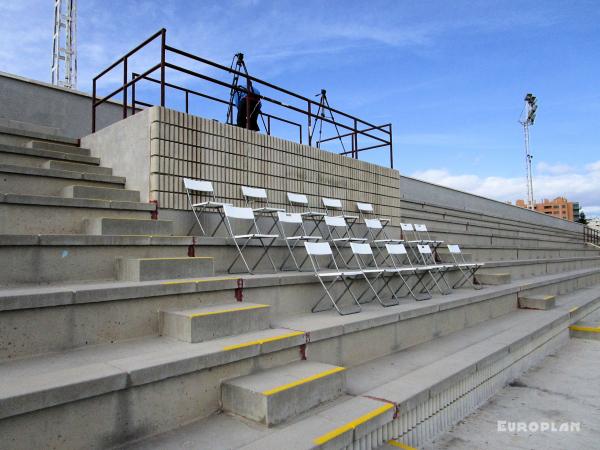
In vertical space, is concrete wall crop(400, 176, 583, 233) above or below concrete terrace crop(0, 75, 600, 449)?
above

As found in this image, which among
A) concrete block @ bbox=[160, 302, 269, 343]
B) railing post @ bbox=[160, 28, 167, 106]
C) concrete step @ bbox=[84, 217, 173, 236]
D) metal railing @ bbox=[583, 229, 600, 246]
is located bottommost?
concrete block @ bbox=[160, 302, 269, 343]

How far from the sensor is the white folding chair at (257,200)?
5477 mm

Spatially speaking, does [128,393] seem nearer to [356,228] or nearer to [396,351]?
[396,351]

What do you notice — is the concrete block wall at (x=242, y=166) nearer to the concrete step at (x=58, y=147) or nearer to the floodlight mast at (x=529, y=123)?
the concrete step at (x=58, y=147)

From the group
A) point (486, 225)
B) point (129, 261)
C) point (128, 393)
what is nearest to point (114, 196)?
point (129, 261)

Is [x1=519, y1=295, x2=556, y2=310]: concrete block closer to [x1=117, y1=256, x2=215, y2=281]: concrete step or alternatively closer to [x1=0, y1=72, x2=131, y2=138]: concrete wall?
[x1=117, y1=256, x2=215, y2=281]: concrete step

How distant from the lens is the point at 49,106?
6680 millimetres

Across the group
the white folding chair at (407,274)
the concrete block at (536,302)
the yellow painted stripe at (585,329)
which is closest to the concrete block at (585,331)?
the yellow painted stripe at (585,329)

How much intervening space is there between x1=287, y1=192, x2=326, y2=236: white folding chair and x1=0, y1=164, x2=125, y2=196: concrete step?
95.7 inches

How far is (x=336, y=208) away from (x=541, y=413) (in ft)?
13.7

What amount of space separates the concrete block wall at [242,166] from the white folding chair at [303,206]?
111 millimetres

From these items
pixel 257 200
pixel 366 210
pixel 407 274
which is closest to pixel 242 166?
pixel 257 200

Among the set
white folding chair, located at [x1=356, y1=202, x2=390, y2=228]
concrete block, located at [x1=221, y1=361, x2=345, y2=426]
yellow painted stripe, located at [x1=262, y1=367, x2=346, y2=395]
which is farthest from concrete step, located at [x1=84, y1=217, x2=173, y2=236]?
white folding chair, located at [x1=356, y1=202, x2=390, y2=228]

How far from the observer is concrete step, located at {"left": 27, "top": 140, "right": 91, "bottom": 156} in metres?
5.10
